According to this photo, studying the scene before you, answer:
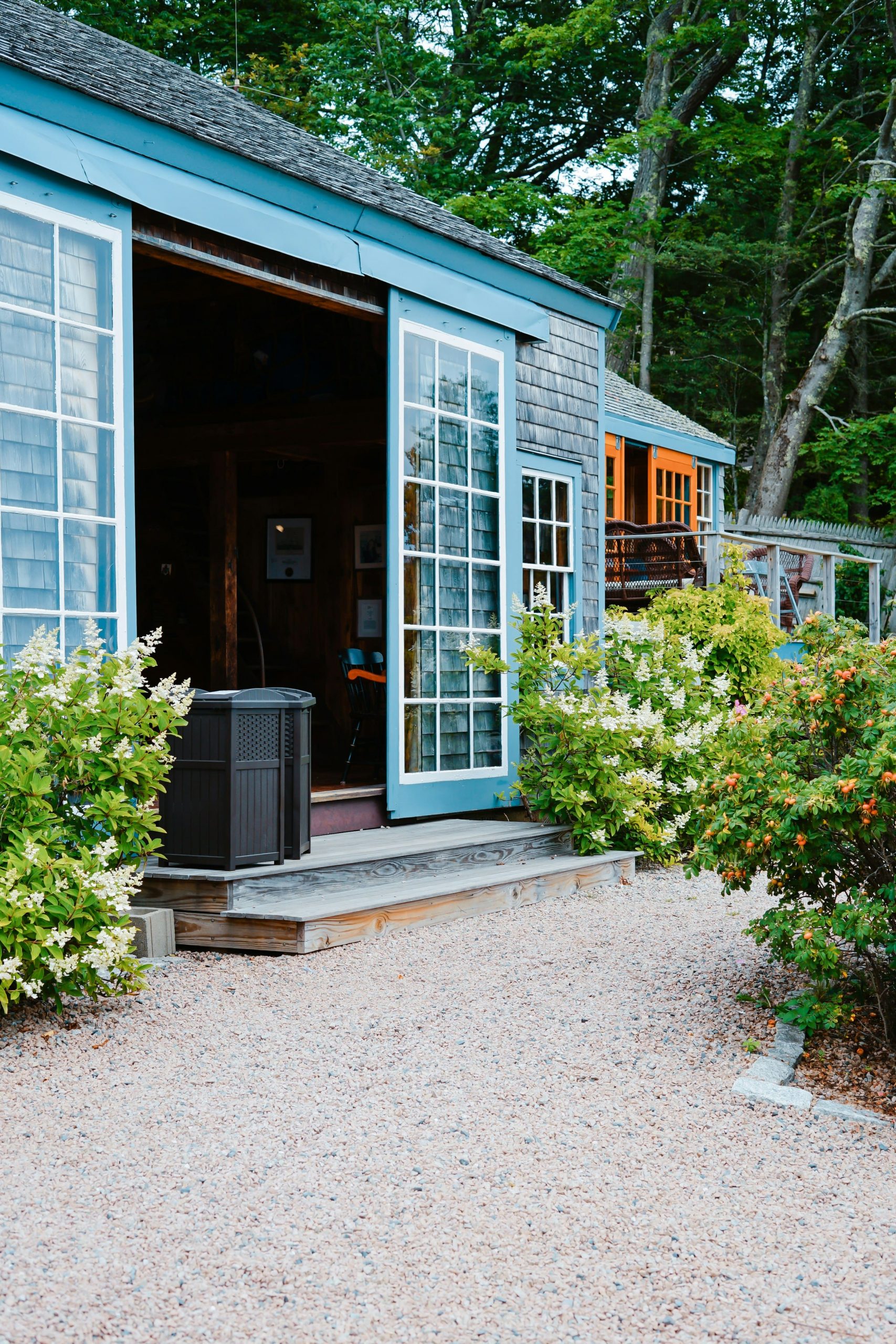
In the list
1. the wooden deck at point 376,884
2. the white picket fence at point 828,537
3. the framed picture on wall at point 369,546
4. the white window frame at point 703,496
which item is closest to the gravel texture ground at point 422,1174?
the wooden deck at point 376,884

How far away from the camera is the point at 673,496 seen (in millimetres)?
16328

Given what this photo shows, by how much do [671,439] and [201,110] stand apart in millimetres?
10239

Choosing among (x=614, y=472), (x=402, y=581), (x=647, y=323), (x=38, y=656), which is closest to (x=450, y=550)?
(x=402, y=581)

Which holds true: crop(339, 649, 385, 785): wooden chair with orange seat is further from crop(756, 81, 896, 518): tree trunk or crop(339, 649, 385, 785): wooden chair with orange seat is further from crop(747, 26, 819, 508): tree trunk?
crop(747, 26, 819, 508): tree trunk

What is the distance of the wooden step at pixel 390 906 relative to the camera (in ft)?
16.9

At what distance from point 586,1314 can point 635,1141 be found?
36.5 inches

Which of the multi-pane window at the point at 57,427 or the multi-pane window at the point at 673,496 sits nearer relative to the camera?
the multi-pane window at the point at 57,427

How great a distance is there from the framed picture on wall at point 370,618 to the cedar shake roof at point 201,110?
119 inches

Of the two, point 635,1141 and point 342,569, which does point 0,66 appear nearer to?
point 635,1141

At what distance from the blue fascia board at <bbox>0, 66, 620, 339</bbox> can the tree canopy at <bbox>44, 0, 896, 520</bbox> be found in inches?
497

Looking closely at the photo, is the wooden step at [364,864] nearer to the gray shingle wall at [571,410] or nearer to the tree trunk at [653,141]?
the gray shingle wall at [571,410]

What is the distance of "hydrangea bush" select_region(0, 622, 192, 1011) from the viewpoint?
148 inches

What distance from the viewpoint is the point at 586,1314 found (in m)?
2.34

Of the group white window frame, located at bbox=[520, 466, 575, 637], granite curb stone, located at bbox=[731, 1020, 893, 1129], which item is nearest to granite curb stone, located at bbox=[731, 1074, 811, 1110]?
granite curb stone, located at bbox=[731, 1020, 893, 1129]
